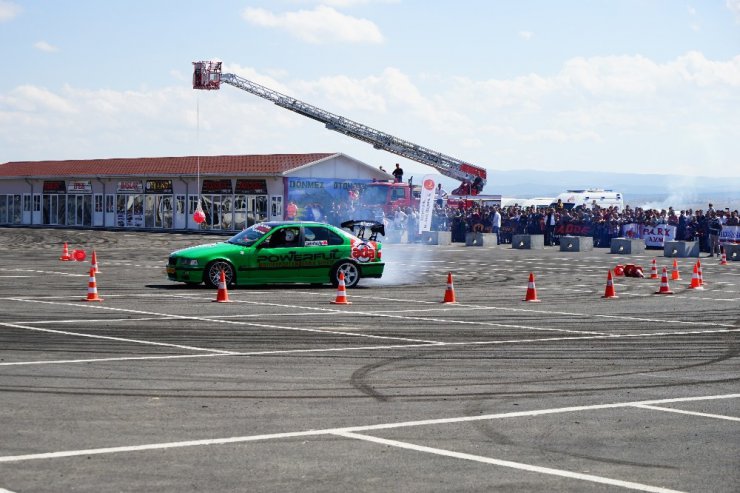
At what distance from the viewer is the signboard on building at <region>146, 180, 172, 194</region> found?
224ft

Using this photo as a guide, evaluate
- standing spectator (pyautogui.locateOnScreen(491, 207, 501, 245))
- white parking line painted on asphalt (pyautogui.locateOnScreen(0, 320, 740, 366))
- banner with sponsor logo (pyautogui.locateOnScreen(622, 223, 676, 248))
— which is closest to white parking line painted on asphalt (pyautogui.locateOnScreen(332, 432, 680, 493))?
white parking line painted on asphalt (pyautogui.locateOnScreen(0, 320, 740, 366))

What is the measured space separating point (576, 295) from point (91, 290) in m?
9.20

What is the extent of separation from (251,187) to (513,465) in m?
56.7

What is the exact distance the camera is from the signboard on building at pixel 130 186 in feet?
229

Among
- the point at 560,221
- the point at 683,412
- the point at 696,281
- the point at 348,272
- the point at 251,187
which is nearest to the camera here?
the point at 683,412

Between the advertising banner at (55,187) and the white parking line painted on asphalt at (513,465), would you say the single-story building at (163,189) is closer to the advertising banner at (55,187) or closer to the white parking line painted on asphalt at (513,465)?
A: the advertising banner at (55,187)

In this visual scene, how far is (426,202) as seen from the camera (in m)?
52.2

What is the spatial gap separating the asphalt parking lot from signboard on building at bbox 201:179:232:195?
142 ft

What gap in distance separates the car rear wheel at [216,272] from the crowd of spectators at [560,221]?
984 inches

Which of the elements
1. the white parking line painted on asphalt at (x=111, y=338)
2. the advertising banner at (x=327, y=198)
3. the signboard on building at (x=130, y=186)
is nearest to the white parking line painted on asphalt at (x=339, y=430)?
the white parking line painted on asphalt at (x=111, y=338)

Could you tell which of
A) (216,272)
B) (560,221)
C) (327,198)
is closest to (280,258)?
(216,272)

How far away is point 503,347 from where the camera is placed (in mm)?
14547

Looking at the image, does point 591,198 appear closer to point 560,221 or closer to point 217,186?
point 560,221

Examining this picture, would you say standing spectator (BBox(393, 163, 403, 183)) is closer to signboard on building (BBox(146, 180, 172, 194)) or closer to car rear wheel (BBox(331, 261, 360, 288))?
signboard on building (BBox(146, 180, 172, 194))
